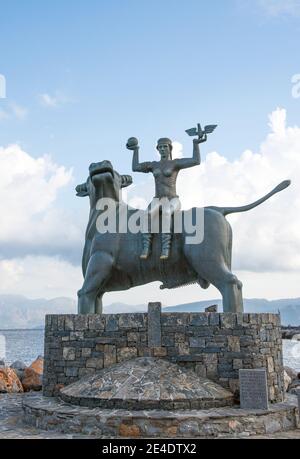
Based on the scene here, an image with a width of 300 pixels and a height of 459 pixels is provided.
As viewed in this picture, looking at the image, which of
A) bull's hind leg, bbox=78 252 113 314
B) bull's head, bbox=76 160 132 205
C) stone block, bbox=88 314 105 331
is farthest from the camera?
bull's head, bbox=76 160 132 205

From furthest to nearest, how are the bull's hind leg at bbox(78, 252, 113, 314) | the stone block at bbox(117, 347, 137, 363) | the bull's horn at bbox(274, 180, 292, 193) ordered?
1. the bull's horn at bbox(274, 180, 292, 193)
2. the bull's hind leg at bbox(78, 252, 113, 314)
3. the stone block at bbox(117, 347, 137, 363)

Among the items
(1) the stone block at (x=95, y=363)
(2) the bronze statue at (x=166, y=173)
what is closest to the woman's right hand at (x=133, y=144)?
(2) the bronze statue at (x=166, y=173)

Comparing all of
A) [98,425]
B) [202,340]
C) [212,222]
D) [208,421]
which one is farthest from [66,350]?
[212,222]

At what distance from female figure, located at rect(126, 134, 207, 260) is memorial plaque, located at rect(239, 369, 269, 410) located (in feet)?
8.77

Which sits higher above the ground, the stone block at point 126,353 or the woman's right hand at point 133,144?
the woman's right hand at point 133,144

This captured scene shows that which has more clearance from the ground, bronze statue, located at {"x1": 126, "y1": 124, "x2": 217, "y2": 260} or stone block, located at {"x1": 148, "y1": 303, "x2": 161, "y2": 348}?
bronze statue, located at {"x1": 126, "y1": 124, "x2": 217, "y2": 260}

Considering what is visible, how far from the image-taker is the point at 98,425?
261 inches

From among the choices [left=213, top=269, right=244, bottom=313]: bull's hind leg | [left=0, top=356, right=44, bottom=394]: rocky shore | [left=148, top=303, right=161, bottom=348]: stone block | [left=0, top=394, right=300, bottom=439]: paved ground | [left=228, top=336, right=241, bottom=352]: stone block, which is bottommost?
[left=0, top=394, right=300, bottom=439]: paved ground

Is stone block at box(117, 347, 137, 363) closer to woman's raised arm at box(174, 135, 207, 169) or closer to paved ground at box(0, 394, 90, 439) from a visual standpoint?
paved ground at box(0, 394, 90, 439)

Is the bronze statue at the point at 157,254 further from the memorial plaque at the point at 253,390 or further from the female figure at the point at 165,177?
the memorial plaque at the point at 253,390

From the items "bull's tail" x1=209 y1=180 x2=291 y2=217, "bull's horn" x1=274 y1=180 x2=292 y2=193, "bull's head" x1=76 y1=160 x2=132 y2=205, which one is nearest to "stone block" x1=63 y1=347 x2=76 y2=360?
"bull's head" x1=76 y1=160 x2=132 y2=205

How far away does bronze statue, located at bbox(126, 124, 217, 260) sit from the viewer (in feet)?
29.1

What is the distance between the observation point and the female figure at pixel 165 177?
8805 mm
